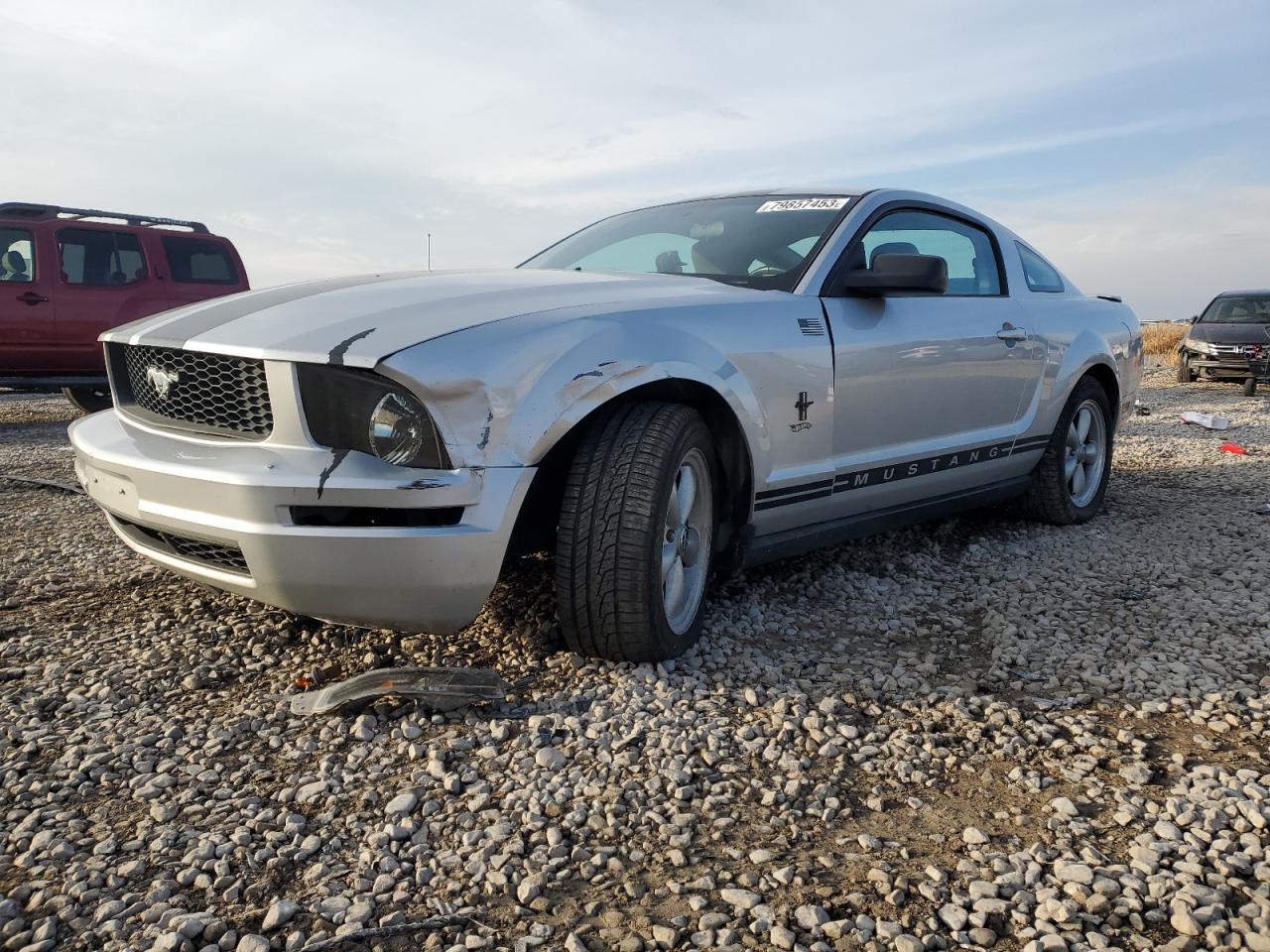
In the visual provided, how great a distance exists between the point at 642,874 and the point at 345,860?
22.2 inches

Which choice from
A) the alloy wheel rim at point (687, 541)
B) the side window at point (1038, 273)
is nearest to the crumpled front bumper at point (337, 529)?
the alloy wheel rim at point (687, 541)

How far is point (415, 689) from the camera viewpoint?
2.47 m

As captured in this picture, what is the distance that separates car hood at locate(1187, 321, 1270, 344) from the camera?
1412 cm

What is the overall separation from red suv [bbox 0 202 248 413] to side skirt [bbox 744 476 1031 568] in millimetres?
7821

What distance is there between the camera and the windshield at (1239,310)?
14750mm

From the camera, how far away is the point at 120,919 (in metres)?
1.70

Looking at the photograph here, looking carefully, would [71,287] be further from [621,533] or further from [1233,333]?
[1233,333]

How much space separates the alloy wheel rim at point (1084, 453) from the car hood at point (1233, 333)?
10947mm

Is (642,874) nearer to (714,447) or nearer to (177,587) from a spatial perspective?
(714,447)

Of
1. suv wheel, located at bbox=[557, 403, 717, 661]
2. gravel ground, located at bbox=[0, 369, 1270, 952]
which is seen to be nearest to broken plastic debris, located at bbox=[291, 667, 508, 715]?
gravel ground, located at bbox=[0, 369, 1270, 952]

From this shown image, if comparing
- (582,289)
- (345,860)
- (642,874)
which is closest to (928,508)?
(582,289)

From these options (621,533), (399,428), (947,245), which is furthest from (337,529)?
(947,245)

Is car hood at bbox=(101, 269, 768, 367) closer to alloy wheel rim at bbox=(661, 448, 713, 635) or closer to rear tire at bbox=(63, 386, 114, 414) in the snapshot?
alloy wheel rim at bbox=(661, 448, 713, 635)

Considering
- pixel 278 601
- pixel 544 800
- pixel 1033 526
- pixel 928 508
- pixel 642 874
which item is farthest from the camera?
pixel 1033 526
